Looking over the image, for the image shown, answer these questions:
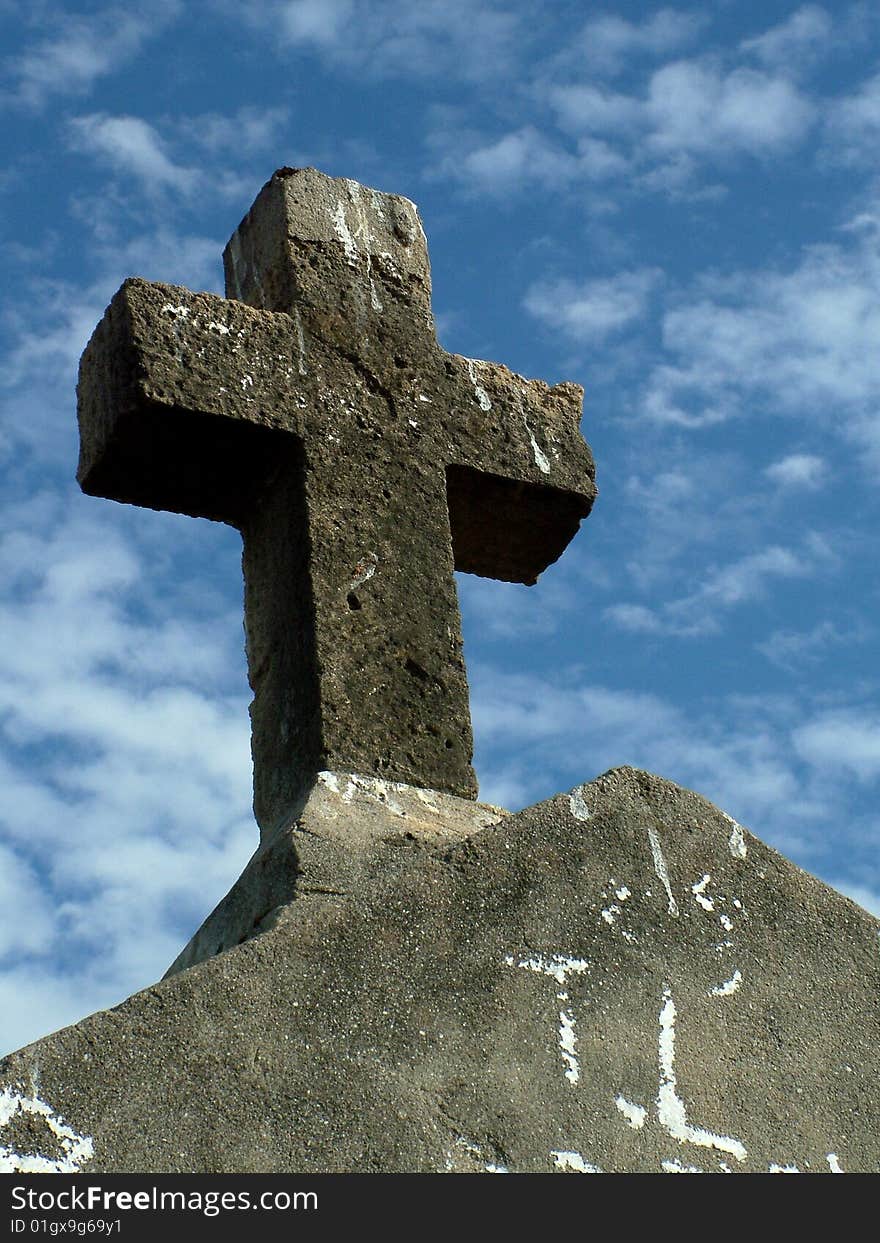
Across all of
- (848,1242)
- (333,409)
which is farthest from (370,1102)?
(333,409)

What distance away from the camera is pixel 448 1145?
2.84 m

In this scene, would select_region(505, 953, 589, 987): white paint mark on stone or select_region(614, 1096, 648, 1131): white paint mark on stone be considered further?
select_region(505, 953, 589, 987): white paint mark on stone

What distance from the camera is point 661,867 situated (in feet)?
11.1

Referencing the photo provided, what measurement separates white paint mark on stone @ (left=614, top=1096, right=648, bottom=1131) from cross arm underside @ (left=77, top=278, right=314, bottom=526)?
1745mm

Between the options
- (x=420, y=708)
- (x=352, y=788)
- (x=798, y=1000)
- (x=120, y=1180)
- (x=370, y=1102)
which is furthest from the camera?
(x=420, y=708)

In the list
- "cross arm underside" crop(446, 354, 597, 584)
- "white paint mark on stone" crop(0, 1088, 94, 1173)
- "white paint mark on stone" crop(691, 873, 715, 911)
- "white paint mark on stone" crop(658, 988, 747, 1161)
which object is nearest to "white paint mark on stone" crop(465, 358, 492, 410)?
"cross arm underside" crop(446, 354, 597, 584)

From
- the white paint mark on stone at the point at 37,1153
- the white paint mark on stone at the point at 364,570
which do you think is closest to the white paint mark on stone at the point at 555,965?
the white paint mark on stone at the point at 37,1153

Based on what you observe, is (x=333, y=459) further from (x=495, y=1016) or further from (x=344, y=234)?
(x=495, y=1016)

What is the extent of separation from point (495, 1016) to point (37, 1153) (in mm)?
804

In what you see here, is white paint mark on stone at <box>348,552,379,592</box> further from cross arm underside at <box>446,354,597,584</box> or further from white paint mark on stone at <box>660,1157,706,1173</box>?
white paint mark on stone at <box>660,1157,706,1173</box>

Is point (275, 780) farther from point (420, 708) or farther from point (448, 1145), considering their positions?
point (448, 1145)

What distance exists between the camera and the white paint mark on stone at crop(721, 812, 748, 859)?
3496 millimetres

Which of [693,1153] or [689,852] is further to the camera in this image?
[689,852]

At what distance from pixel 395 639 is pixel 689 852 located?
87 centimetres
